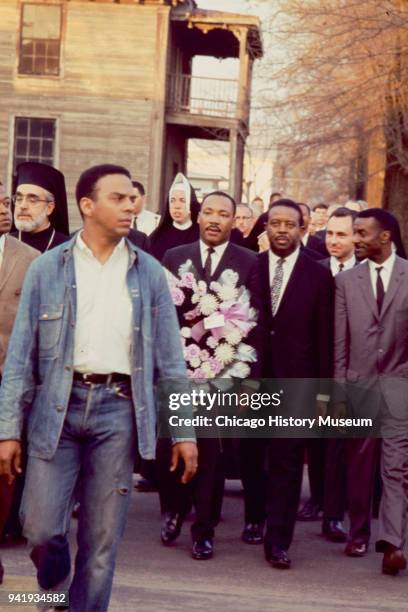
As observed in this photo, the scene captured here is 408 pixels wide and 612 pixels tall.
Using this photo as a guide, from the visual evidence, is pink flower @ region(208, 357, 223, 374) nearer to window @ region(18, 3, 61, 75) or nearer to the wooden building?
the wooden building

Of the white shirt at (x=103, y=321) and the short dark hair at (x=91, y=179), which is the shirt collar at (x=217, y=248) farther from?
the white shirt at (x=103, y=321)

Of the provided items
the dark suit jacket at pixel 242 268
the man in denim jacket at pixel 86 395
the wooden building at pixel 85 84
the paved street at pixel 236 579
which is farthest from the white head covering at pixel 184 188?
the wooden building at pixel 85 84

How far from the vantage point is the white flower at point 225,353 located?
8672 mm

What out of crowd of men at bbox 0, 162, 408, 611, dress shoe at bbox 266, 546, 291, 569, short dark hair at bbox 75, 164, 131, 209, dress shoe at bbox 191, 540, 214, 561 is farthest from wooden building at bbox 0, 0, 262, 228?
short dark hair at bbox 75, 164, 131, 209

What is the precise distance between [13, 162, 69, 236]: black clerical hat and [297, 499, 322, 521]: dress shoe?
2809 millimetres

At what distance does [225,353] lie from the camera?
8680mm

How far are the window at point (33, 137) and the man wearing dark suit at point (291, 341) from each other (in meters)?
25.7

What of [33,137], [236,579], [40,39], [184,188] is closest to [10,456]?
[236,579]

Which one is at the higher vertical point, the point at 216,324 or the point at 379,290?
the point at 379,290

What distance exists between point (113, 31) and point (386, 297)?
85.6 ft

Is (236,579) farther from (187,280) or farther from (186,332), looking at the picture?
(187,280)

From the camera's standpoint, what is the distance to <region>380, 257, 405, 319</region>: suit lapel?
867 centimetres

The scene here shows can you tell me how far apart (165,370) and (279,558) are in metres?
2.79

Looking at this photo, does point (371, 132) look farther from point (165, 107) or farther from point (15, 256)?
point (15, 256)
